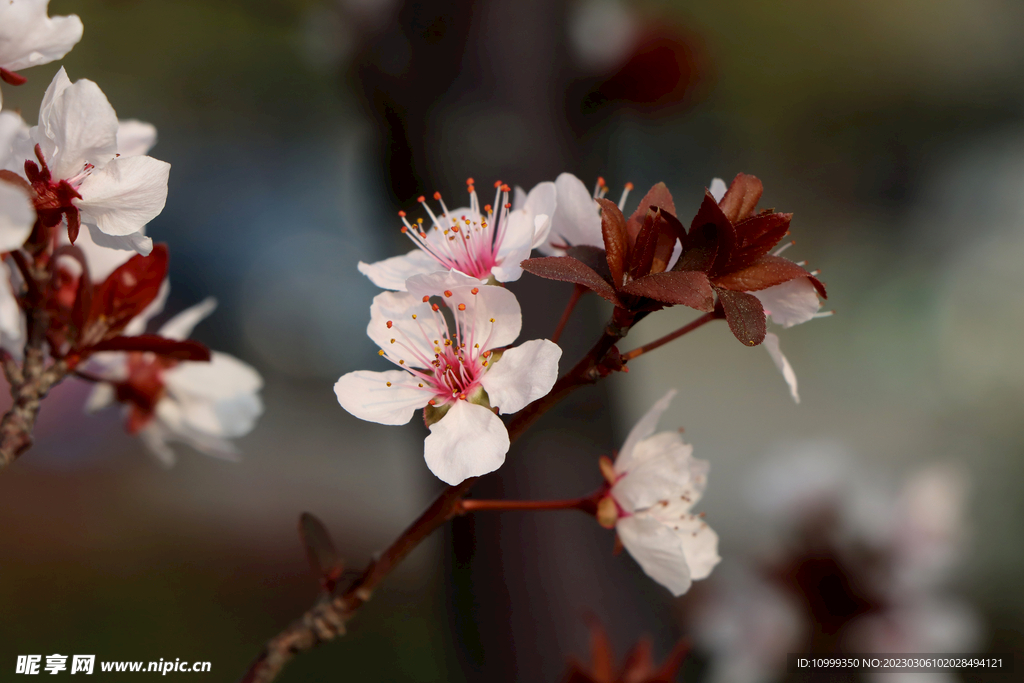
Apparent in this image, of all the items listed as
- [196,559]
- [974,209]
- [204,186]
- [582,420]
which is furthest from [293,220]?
[974,209]

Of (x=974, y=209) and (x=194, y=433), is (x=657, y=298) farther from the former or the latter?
(x=974, y=209)

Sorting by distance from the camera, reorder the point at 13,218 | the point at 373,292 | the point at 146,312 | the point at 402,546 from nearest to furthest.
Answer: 1. the point at 13,218
2. the point at 402,546
3. the point at 146,312
4. the point at 373,292

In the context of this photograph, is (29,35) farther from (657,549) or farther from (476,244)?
(657,549)

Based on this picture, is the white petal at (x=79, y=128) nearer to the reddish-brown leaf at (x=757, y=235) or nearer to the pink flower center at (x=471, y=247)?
the pink flower center at (x=471, y=247)

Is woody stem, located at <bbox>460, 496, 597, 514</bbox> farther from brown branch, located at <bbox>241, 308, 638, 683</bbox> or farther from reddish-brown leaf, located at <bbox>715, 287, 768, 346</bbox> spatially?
reddish-brown leaf, located at <bbox>715, 287, 768, 346</bbox>

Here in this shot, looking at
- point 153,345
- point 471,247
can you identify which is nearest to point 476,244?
point 471,247

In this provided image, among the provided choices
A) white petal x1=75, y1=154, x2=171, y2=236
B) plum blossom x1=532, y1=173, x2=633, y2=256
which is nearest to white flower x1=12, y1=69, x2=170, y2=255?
white petal x1=75, y1=154, x2=171, y2=236
